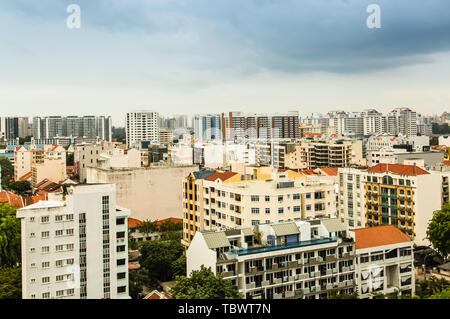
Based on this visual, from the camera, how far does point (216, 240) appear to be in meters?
4.16

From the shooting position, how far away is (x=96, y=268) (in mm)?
4082

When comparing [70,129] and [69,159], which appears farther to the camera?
[69,159]

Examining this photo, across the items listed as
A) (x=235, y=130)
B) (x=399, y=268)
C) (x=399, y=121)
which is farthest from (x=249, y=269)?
(x=399, y=121)

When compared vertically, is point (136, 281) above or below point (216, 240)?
below

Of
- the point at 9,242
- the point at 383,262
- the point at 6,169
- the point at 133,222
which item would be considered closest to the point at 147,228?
the point at 133,222

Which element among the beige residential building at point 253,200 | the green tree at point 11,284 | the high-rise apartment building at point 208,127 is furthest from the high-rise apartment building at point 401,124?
the green tree at point 11,284

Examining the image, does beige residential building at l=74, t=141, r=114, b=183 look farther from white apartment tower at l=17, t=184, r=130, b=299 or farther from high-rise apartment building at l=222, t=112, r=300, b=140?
white apartment tower at l=17, t=184, r=130, b=299

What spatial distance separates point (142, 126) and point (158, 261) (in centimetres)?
390

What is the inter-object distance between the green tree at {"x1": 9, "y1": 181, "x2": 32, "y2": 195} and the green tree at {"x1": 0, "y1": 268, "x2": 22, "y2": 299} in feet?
26.9

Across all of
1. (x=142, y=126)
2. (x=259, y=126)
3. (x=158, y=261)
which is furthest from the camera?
(x=259, y=126)

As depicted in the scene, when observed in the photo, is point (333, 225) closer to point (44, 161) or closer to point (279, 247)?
point (279, 247)

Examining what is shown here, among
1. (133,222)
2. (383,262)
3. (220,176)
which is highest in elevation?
(220,176)
